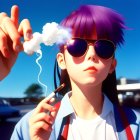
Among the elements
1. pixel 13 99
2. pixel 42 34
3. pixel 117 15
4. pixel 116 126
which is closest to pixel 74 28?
pixel 117 15

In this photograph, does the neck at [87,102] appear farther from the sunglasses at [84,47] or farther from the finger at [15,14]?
the finger at [15,14]

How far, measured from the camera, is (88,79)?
127 cm

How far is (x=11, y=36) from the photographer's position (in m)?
0.89

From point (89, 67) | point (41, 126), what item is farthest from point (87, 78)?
point (41, 126)

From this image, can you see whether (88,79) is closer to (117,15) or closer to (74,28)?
(74,28)

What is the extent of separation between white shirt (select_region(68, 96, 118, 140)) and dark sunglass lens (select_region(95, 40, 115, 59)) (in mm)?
236

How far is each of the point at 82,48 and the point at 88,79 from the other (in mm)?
115

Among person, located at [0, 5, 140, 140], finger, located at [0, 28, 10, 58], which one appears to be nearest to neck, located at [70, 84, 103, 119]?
person, located at [0, 5, 140, 140]

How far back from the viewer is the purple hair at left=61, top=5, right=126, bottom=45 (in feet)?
4.42

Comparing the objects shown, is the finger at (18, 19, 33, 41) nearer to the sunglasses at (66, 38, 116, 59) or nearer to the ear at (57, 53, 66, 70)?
the sunglasses at (66, 38, 116, 59)

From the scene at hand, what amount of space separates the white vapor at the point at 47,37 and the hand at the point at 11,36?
34 mm

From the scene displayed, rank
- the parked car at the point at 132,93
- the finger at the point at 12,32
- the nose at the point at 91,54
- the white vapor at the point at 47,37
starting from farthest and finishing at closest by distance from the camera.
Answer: the parked car at the point at 132,93
the nose at the point at 91,54
the white vapor at the point at 47,37
the finger at the point at 12,32

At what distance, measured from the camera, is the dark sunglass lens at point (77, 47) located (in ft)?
4.16

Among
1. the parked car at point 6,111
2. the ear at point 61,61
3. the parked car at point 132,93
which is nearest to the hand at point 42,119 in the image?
the ear at point 61,61
